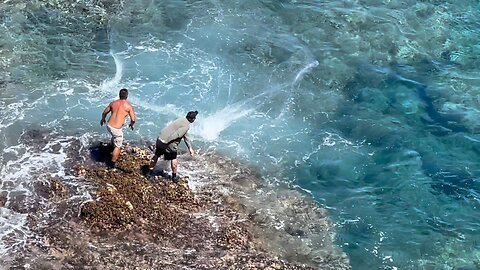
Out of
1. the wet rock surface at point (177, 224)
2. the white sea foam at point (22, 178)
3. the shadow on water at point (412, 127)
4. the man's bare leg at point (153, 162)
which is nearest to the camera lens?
the wet rock surface at point (177, 224)

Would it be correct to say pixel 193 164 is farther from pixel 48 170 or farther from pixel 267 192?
pixel 48 170

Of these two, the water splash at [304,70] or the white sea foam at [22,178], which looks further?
the water splash at [304,70]

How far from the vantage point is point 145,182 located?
1667 centimetres

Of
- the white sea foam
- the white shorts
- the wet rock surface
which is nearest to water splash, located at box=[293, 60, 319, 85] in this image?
the wet rock surface

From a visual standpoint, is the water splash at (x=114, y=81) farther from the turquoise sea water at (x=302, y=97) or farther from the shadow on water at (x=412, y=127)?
the shadow on water at (x=412, y=127)

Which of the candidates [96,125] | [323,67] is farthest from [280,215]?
[323,67]

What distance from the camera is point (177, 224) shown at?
15.9 m

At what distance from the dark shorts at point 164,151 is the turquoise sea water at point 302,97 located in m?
2.46

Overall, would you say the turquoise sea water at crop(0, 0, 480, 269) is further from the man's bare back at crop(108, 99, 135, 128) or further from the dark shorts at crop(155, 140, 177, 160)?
the dark shorts at crop(155, 140, 177, 160)

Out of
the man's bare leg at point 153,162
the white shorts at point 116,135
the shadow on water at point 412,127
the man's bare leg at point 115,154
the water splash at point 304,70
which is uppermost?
the white shorts at point 116,135

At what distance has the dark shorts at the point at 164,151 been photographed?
645 inches

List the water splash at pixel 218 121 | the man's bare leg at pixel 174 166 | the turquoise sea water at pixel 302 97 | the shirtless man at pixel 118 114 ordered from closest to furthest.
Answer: the shirtless man at pixel 118 114 < the man's bare leg at pixel 174 166 < the turquoise sea water at pixel 302 97 < the water splash at pixel 218 121

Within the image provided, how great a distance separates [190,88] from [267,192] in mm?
5497

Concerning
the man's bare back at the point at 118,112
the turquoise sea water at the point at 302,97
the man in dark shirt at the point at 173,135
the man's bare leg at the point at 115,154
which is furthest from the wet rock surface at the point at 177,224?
the man's bare back at the point at 118,112
